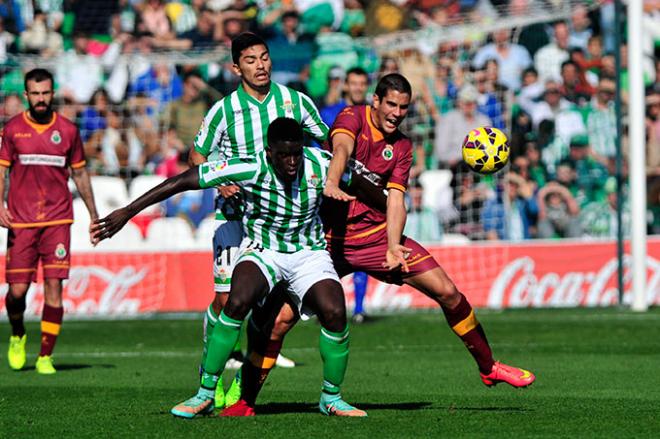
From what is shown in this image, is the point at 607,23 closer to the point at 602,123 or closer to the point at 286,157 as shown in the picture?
the point at 602,123

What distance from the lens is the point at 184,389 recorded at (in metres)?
10.0

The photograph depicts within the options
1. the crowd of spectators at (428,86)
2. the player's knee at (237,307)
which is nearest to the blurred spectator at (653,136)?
the crowd of spectators at (428,86)

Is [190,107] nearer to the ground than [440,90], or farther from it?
nearer to the ground

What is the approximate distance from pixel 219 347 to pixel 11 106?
1463 centimetres

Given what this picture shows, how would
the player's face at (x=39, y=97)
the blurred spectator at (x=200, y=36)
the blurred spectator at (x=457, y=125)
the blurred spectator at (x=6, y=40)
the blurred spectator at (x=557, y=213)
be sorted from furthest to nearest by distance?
the blurred spectator at (x=6, y=40) < the blurred spectator at (x=200, y=36) < the blurred spectator at (x=457, y=125) < the blurred spectator at (x=557, y=213) < the player's face at (x=39, y=97)

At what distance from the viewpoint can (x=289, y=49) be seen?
20.6 meters

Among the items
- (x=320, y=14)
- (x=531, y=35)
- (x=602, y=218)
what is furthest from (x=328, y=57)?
(x=602, y=218)

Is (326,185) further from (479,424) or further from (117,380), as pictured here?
(117,380)

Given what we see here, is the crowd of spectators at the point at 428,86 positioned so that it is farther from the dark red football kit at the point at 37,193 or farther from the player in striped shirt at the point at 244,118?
the player in striped shirt at the point at 244,118

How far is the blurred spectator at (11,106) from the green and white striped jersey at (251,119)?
1290cm

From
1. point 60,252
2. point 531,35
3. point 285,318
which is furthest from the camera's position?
point 531,35

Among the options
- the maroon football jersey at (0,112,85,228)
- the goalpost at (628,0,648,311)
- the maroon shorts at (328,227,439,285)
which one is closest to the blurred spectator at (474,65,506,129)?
the goalpost at (628,0,648,311)

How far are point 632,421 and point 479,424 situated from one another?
2.98 ft

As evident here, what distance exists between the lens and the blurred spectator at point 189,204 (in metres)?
20.4
